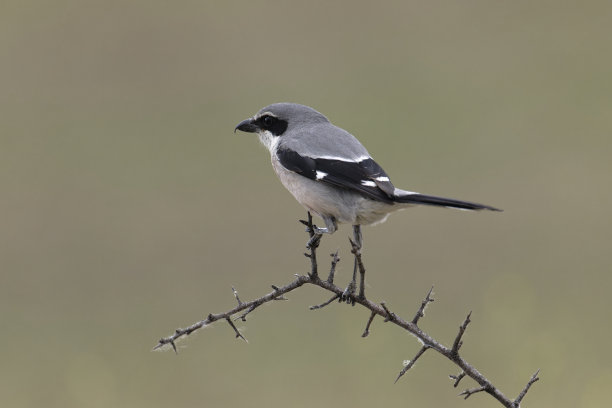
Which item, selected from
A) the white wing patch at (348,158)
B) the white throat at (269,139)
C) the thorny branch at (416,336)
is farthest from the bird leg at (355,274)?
the white throat at (269,139)

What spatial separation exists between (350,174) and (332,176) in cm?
6

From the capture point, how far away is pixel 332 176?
2777 mm

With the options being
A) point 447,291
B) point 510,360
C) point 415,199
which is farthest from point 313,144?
point 447,291

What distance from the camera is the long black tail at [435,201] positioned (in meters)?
2.20

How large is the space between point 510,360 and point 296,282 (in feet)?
9.49

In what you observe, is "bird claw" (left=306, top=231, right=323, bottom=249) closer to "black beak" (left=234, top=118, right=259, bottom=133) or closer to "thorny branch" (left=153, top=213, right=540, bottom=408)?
"thorny branch" (left=153, top=213, right=540, bottom=408)

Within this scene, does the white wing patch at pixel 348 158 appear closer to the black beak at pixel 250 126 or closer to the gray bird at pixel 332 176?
the gray bird at pixel 332 176

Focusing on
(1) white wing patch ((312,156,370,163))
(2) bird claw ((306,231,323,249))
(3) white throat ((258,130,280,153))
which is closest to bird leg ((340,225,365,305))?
(2) bird claw ((306,231,323,249))

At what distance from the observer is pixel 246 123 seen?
10.8 ft

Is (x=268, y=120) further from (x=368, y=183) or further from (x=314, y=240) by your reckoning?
(x=314, y=240)

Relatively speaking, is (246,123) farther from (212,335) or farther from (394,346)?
(212,335)

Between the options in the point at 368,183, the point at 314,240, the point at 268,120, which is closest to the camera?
the point at 314,240

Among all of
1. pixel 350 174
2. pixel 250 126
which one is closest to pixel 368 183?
pixel 350 174

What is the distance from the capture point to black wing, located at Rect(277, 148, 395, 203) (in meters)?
2.69
